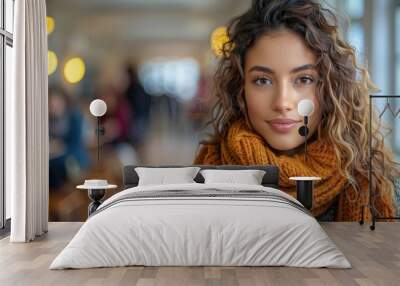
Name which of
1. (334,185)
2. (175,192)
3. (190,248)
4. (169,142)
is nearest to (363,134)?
(334,185)

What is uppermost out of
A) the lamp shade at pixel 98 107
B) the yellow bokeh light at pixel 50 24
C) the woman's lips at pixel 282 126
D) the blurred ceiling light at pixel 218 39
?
the yellow bokeh light at pixel 50 24

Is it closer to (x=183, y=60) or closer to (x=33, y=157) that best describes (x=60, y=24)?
(x=183, y=60)

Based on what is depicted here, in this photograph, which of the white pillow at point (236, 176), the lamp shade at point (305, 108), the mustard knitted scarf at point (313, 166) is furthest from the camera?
the mustard knitted scarf at point (313, 166)

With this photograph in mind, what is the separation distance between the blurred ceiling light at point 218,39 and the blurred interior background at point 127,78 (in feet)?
0.08

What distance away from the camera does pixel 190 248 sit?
4773mm

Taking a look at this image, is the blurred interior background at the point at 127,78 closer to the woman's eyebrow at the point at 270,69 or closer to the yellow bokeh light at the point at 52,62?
the yellow bokeh light at the point at 52,62

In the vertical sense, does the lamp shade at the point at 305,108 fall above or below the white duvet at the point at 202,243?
above

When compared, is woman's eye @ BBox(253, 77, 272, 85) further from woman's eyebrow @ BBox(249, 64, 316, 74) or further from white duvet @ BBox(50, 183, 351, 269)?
white duvet @ BBox(50, 183, 351, 269)

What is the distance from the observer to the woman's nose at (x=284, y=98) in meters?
7.48

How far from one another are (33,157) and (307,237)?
9.87 ft

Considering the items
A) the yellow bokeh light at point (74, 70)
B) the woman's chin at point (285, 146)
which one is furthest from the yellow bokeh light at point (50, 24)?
the woman's chin at point (285, 146)

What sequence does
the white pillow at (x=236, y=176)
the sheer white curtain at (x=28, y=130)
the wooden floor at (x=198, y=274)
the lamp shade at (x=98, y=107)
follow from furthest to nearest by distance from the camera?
the lamp shade at (x=98, y=107) → the white pillow at (x=236, y=176) → the sheer white curtain at (x=28, y=130) → the wooden floor at (x=198, y=274)

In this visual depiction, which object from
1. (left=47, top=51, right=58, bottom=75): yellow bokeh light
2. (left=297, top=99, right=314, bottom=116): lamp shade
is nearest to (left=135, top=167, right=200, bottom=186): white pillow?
(left=297, top=99, right=314, bottom=116): lamp shade

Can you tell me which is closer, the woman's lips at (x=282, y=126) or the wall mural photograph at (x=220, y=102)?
the wall mural photograph at (x=220, y=102)
